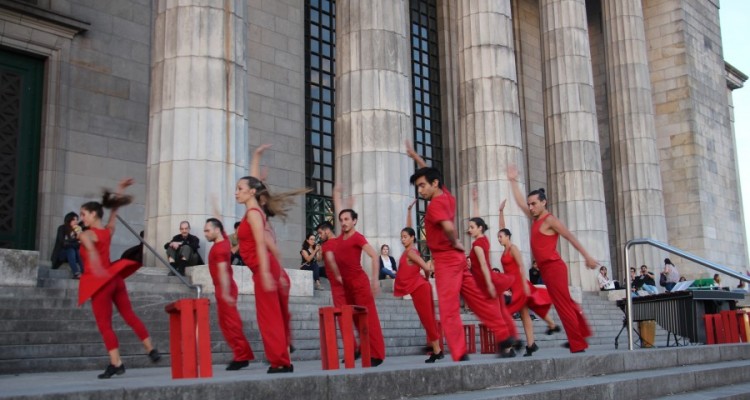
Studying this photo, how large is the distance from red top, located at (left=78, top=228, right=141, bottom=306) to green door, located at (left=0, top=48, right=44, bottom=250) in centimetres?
1098

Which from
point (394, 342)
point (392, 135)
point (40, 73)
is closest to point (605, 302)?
point (392, 135)

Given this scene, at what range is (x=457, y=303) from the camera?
26.6 feet

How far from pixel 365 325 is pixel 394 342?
217 inches

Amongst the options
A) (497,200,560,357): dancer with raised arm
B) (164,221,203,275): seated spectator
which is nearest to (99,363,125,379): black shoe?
(497,200,560,357): dancer with raised arm

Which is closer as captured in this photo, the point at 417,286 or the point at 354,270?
the point at 354,270

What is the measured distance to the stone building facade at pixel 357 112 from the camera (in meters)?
15.2

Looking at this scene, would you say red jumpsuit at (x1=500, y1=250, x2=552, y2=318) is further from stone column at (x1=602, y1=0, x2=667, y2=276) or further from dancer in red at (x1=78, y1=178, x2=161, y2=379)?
stone column at (x1=602, y1=0, x2=667, y2=276)

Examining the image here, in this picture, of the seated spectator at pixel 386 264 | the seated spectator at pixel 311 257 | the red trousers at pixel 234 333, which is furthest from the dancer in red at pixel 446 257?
the seated spectator at pixel 386 264

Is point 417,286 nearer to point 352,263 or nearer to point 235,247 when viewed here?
point 352,263

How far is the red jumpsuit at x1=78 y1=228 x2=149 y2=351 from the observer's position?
7520 millimetres

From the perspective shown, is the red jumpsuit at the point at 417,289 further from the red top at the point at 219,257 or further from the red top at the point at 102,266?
the red top at the point at 102,266

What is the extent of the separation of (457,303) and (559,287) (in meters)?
2.07

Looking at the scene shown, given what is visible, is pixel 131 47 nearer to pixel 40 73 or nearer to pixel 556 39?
pixel 40 73

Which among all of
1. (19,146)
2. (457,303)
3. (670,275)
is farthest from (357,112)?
(670,275)
